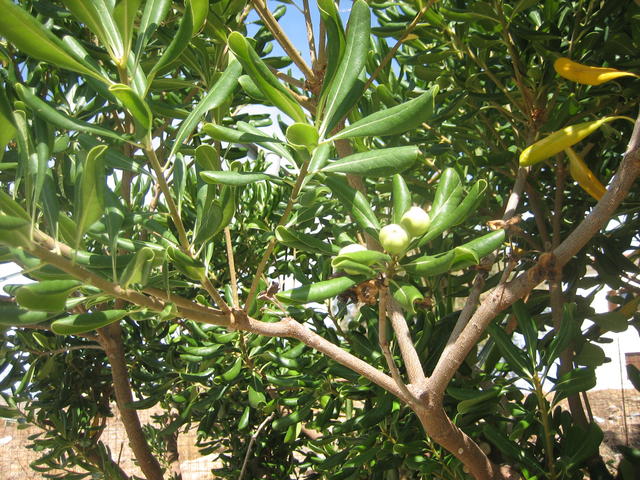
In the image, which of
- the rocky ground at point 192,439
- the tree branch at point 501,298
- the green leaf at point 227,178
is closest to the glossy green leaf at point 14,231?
the green leaf at point 227,178

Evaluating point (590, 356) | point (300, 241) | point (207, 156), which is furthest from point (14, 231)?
point (590, 356)

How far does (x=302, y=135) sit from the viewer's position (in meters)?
0.76

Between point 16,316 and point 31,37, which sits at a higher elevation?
point 31,37

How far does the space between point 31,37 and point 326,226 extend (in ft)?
4.39

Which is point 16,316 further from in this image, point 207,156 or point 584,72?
point 584,72

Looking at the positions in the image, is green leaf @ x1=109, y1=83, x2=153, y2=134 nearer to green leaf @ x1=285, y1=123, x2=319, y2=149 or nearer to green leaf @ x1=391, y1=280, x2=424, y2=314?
green leaf @ x1=285, y1=123, x2=319, y2=149

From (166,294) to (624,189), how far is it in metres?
0.78

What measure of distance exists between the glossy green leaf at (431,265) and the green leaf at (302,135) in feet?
0.78

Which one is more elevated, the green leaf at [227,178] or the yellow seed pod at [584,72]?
the yellow seed pod at [584,72]

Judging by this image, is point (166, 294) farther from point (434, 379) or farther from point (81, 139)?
point (434, 379)

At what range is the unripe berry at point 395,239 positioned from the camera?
802mm

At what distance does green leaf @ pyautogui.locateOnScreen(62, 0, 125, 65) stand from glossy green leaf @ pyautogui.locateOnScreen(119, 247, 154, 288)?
27cm

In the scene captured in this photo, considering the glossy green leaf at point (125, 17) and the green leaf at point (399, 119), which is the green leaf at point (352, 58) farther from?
the glossy green leaf at point (125, 17)

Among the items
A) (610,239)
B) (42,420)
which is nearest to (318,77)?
(610,239)
